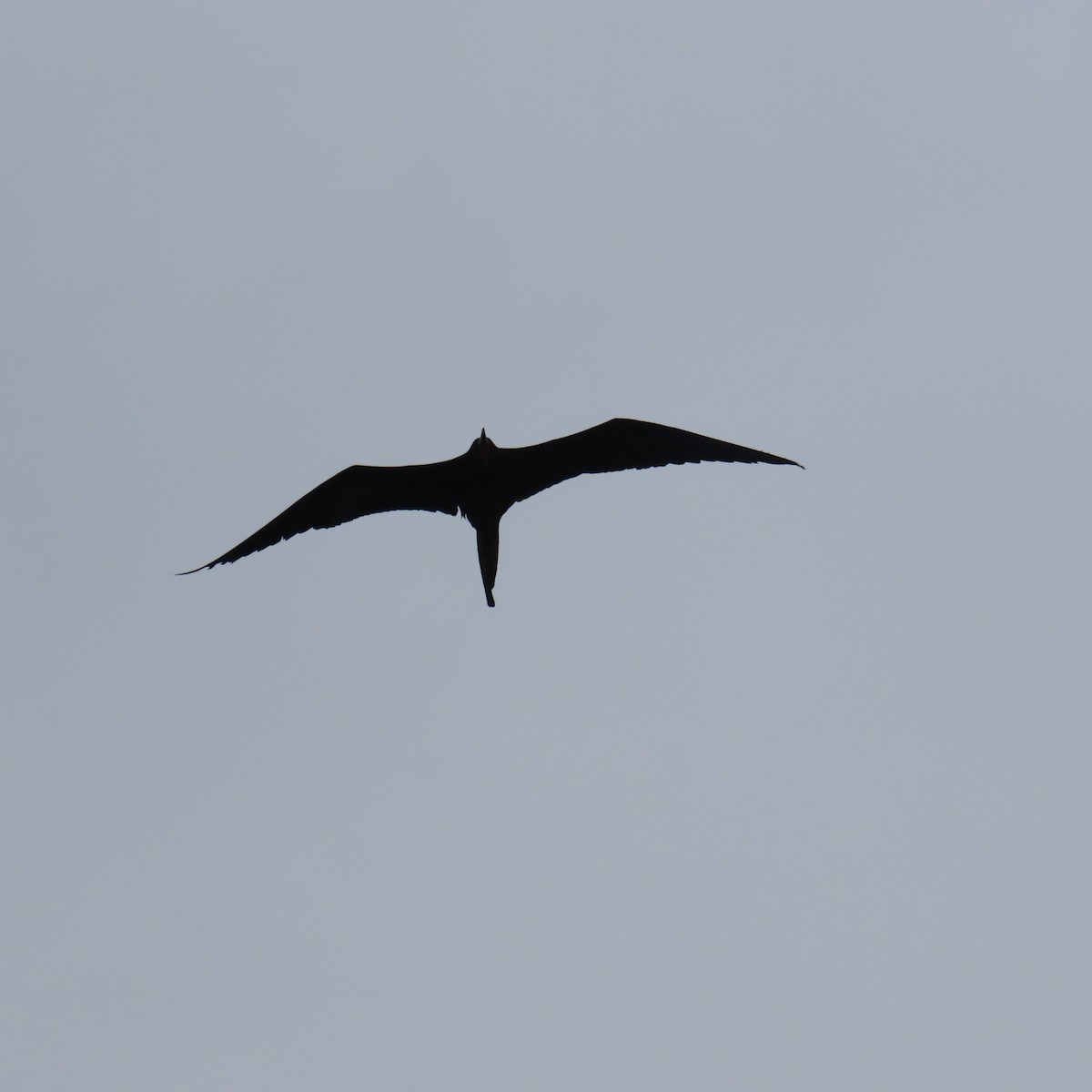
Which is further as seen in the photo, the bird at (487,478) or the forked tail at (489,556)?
the forked tail at (489,556)

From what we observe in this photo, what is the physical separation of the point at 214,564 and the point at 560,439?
3755mm

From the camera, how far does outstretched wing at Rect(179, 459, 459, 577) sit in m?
14.4

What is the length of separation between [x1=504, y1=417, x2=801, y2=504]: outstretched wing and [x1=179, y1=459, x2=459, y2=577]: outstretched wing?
2.32 ft

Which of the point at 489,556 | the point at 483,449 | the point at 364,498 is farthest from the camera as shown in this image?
the point at 364,498

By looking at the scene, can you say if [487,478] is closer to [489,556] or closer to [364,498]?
[489,556]

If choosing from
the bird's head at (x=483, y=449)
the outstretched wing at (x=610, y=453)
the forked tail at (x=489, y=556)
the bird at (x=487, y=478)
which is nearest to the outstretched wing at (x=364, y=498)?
the bird at (x=487, y=478)

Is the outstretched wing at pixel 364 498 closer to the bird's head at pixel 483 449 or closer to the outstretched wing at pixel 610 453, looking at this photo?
the bird's head at pixel 483 449

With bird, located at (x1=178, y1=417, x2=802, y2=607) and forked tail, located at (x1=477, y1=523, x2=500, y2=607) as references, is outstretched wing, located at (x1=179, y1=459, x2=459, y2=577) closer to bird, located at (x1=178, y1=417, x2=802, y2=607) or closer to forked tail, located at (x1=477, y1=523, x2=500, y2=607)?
bird, located at (x1=178, y1=417, x2=802, y2=607)

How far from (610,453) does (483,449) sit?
53.5 inches

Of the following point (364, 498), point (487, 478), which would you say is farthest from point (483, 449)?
point (364, 498)

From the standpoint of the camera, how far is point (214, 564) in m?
13.8

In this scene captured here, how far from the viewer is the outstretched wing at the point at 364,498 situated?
14438 mm

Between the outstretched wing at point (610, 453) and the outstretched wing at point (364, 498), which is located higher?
the outstretched wing at point (610, 453)

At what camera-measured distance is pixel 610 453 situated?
569 inches
